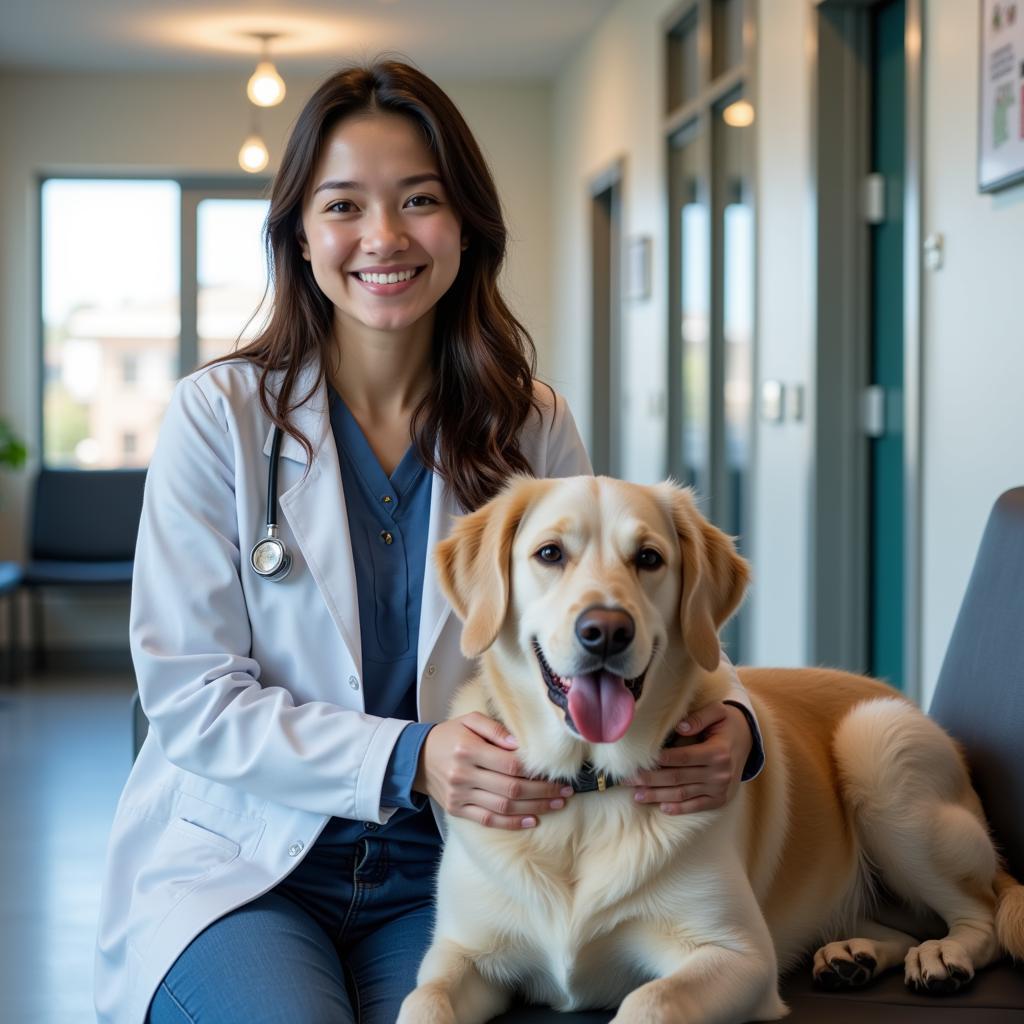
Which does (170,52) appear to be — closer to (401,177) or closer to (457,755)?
(401,177)

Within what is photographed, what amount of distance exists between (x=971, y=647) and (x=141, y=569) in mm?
1123

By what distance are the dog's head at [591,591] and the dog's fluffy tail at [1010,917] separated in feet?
1.67

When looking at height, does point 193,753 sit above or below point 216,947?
above

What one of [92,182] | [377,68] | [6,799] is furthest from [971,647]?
[92,182]

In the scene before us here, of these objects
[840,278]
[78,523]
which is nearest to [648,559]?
[840,278]

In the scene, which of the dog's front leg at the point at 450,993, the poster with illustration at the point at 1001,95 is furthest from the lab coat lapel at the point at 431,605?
the poster with illustration at the point at 1001,95

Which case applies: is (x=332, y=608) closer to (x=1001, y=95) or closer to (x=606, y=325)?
(x=1001, y=95)

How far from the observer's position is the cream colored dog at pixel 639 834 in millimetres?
1461

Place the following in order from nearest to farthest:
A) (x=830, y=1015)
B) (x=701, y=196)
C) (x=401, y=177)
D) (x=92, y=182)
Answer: (x=830, y=1015) < (x=401, y=177) < (x=701, y=196) < (x=92, y=182)

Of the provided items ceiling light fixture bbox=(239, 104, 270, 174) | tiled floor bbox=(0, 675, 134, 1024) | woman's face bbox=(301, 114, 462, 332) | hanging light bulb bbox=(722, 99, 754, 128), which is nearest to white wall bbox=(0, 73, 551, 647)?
ceiling light fixture bbox=(239, 104, 270, 174)

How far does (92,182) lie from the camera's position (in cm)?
853

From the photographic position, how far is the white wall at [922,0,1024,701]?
3029mm

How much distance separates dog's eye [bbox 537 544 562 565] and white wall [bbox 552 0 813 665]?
285 cm

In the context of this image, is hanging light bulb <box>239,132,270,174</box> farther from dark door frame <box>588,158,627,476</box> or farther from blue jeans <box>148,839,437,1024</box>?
blue jeans <box>148,839,437,1024</box>
